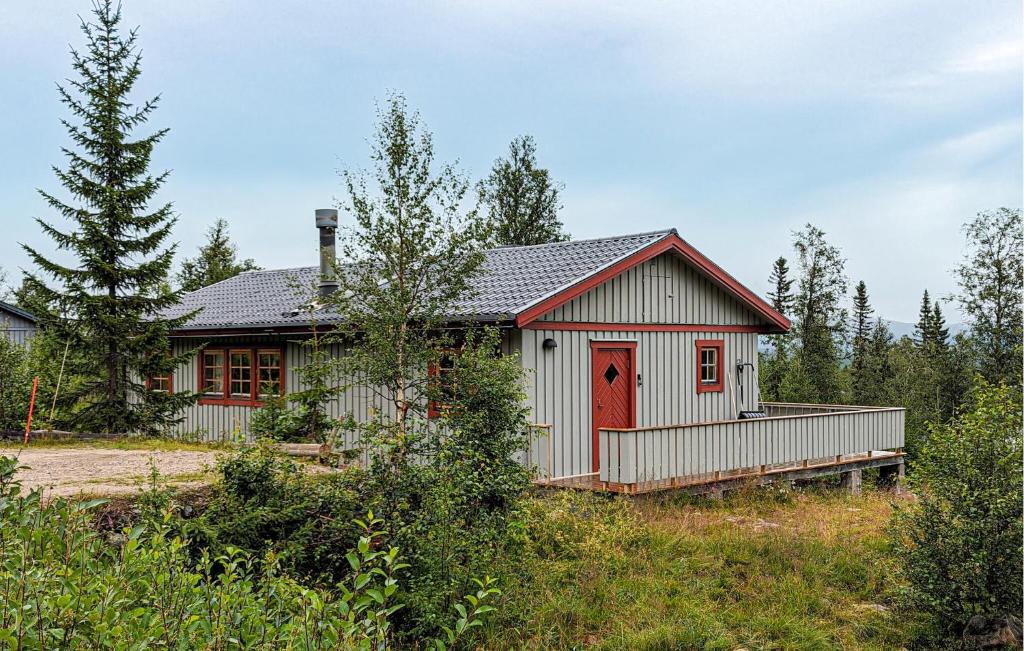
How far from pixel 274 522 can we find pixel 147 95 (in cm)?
1169

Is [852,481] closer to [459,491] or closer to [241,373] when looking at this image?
[459,491]

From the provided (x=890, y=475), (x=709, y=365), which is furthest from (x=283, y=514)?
(x=890, y=475)

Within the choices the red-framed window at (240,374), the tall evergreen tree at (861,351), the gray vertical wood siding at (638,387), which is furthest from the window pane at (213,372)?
the tall evergreen tree at (861,351)

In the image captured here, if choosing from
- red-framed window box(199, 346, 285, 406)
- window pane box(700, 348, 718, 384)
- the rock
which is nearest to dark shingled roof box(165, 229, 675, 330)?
red-framed window box(199, 346, 285, 406)

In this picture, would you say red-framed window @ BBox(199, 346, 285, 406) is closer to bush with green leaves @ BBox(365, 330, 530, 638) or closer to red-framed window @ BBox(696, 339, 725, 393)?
bush with green leaves @ BBox(365, 330, 530, 638)

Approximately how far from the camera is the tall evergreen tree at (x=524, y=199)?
4447cm

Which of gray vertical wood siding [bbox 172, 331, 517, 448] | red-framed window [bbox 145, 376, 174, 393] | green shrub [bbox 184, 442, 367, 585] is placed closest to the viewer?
green shrub [bbox 184, 442, 367, 585]

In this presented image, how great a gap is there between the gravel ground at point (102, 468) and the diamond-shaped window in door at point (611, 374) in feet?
19.9

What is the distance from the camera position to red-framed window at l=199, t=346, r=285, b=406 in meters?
16.8

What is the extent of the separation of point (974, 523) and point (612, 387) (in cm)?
713

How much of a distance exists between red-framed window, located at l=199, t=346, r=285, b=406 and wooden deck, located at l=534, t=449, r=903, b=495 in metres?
5.90

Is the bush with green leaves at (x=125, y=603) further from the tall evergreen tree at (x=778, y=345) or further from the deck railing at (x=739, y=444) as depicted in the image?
the tall evergreen tree at (x=778, y=345)

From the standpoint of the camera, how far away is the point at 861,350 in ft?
109

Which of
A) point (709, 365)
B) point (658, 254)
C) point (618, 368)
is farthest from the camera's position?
point (709, 365)
